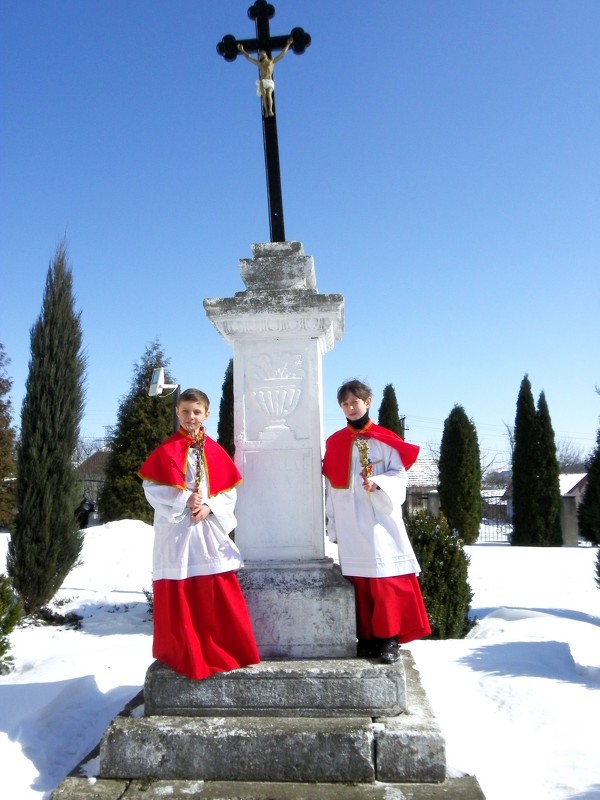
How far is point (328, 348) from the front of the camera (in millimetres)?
3848

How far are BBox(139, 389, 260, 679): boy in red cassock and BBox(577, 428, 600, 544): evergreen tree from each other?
320 inches

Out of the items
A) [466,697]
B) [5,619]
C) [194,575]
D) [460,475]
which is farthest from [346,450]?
[460,475]

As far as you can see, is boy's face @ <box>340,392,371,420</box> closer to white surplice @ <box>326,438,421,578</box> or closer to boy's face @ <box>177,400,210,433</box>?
white surplice @ <box>326,438,421,578</box>

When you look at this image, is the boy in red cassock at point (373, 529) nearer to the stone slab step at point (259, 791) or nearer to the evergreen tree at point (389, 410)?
the stone slab step at point (259, 791)

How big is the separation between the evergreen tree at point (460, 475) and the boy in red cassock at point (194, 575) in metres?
16.6

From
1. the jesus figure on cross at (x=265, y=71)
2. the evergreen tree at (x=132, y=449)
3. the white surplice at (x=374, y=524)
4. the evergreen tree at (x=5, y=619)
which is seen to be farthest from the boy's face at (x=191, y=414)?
the evergreen tree at (x=132, y=449)

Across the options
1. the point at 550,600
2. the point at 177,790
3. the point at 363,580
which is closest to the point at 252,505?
the point at 363,580

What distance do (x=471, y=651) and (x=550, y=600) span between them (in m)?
4.92

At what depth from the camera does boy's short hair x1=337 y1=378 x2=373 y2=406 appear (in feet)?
11.0

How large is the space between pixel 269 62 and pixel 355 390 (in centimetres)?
211

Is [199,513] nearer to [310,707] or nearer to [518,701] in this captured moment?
[310,707]

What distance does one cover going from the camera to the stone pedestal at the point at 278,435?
326 centimetres

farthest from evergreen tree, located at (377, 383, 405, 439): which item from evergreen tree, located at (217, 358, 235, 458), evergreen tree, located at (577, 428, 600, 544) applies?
evergreen tree, located at (577, 428, 600, 544)

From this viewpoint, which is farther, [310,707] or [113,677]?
[113,677]
